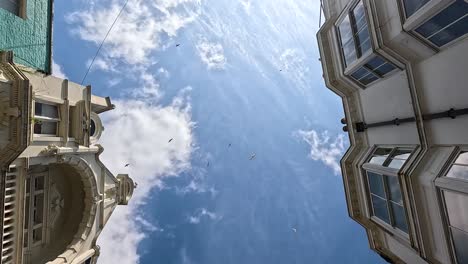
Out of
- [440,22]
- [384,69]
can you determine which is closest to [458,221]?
[440,22]

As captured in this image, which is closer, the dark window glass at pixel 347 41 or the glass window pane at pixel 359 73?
the glass window pane at pixel 359 73

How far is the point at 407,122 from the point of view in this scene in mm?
14812

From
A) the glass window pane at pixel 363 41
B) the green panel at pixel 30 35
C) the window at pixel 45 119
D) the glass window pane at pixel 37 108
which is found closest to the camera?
the green panel at pixel 30 35

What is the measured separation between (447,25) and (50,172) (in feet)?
71.7

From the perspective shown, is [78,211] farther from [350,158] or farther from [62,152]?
[350,158]

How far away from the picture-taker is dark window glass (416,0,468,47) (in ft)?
34.6

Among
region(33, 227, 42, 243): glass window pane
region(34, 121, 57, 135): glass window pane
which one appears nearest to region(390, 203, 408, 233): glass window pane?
region(34, 121, 57, 135): glass window pane

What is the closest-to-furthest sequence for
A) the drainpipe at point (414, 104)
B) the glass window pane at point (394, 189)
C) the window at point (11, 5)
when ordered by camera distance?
the drainpipe at point (414, 104)
the glass window pane at point (394, 189)
the window at point (11, 5)

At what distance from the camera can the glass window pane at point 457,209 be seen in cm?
1044

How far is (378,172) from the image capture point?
52.5 feet

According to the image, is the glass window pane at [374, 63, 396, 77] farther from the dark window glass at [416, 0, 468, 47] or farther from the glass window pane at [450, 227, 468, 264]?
the glass window pane at [450, 227, 468, 264]

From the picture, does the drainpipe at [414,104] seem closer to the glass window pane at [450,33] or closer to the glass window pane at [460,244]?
the glass window pane at [460,244]

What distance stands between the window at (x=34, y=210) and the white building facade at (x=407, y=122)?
1916 cm

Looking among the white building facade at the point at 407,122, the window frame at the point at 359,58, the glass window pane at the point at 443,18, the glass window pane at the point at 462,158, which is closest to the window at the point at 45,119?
the window frame at the point at 359,58
